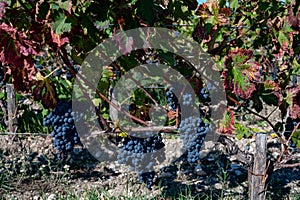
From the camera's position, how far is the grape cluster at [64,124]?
2702 millimetres

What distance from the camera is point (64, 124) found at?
2.78 metres

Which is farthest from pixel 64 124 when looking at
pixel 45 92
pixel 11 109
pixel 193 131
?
pixel 11 109

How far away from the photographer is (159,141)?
2783 mm

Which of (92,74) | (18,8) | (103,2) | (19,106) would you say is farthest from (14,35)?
(19,106)

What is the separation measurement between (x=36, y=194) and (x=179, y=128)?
1646 mm

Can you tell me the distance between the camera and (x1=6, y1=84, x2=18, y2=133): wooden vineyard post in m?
4.72

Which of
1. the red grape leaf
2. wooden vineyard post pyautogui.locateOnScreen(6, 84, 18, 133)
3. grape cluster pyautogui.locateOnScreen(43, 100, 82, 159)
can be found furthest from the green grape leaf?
wooden vineyard post pyautogui.locateOnScreen(6, 84, 18, 133)

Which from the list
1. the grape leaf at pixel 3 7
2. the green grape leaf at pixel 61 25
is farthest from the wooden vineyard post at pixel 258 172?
the grape leaf at pixel 3 7

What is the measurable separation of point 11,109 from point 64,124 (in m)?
2.28

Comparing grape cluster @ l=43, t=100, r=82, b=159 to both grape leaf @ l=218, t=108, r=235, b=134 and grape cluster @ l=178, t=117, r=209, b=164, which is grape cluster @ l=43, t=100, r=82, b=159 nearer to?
grape cluster @ l=178, t=117, r=209, b=164

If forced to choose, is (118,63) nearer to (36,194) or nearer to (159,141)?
(159,141)

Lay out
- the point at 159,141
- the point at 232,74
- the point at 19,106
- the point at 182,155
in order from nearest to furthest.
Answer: the point at 232,74, the point at 159,141, the point at 182,155, the point at 19,106

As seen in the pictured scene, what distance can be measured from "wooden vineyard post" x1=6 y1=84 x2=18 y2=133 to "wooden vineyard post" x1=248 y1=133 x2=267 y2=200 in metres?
3.00

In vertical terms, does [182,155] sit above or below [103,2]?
below
